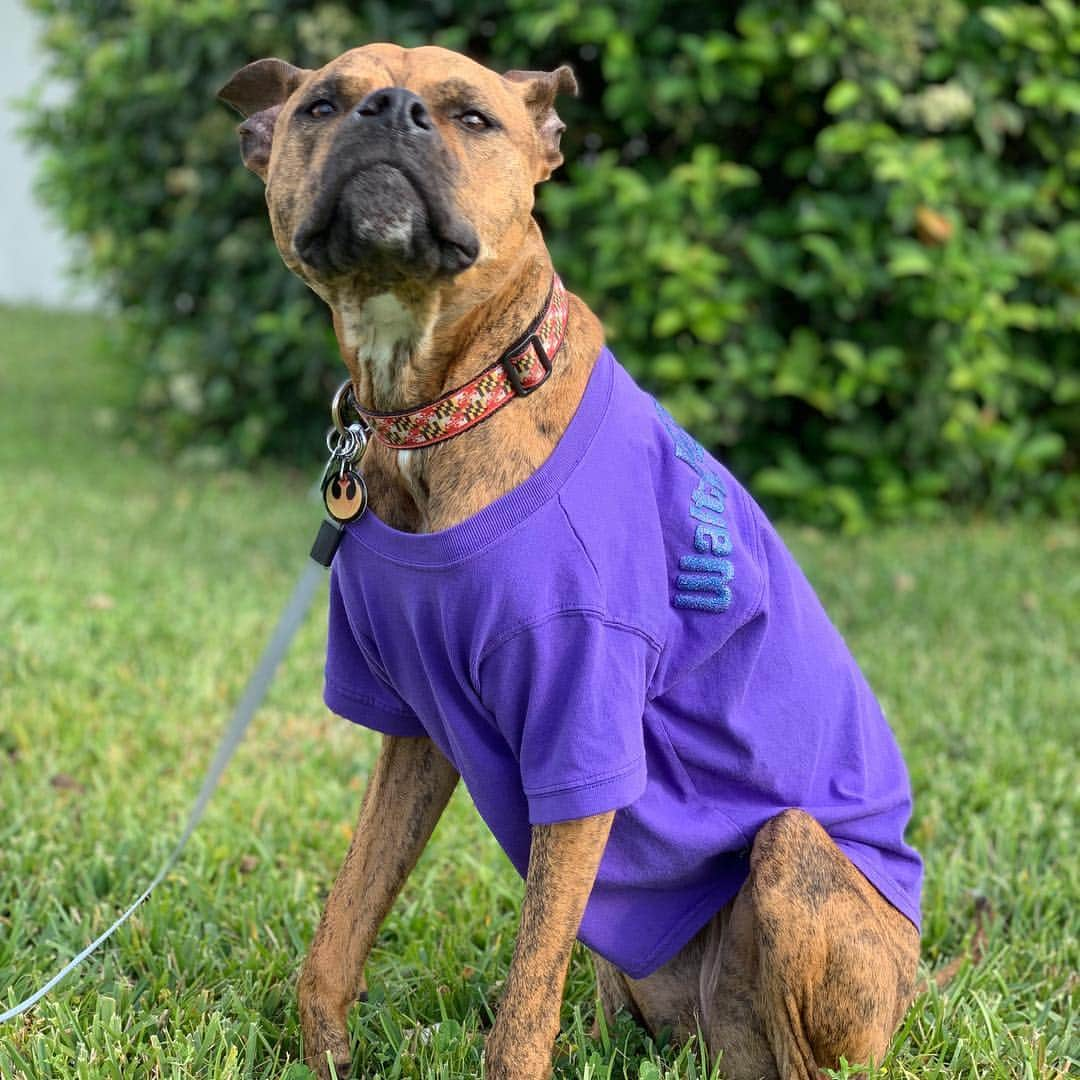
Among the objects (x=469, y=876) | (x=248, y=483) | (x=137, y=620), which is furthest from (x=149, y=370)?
(x=469, y=876)

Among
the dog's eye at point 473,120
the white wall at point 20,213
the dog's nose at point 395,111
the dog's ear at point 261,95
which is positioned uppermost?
the dog's nose at point 395,111

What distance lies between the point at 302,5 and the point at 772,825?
19.9ft

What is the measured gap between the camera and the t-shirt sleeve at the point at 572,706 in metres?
2.08

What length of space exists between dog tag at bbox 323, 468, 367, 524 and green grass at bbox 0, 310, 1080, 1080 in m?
1.01

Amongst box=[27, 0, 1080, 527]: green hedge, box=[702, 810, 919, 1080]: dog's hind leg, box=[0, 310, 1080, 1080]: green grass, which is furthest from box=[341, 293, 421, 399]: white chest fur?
box=[27, 0, 1080, 527]: green hedge

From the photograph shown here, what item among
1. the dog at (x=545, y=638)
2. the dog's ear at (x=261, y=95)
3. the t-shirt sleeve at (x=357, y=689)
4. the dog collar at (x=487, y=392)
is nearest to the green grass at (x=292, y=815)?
the dog at (x=545, y=638)

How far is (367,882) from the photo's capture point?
2.56 metres

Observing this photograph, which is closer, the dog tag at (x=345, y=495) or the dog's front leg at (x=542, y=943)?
the dog's front leg at (x=542, y=943)

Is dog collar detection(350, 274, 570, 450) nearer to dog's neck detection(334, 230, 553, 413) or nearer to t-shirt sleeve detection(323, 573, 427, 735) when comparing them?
dog's neck detection(334, 230, 553, 413)

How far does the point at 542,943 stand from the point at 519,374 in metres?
0.96

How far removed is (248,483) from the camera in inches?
307

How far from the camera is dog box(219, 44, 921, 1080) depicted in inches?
83.6

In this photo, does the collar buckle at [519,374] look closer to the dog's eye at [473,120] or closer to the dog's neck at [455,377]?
the dog's neck at [455,377]

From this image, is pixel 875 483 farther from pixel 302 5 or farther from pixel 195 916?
pixel 195 916
